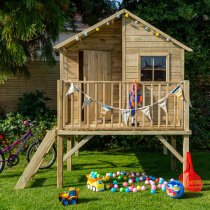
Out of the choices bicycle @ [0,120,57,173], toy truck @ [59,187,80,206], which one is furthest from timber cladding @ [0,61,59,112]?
toy truck @ [59,187,80,206]

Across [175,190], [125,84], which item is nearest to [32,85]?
[125,84]

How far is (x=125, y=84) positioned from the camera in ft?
26.7

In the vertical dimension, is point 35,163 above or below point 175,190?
above

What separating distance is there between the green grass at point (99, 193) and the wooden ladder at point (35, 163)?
0.17 metres

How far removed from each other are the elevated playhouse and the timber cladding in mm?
4276

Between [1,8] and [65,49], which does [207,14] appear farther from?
[1,8]

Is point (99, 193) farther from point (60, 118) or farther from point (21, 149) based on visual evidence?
point (21, 149)

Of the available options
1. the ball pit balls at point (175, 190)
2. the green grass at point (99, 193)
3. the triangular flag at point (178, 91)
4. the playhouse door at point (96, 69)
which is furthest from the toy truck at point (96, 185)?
the triangular flag at point (178, 91)

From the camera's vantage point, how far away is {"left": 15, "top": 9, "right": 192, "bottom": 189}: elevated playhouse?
23.6 ft

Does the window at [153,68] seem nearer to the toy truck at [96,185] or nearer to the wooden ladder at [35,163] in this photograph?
the wooden ladder at [35,163]

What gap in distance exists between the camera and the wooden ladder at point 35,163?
734 cm

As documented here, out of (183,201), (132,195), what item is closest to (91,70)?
(132,195)

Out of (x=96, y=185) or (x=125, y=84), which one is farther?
(x=125, y=84)

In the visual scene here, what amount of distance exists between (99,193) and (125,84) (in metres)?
2.59
